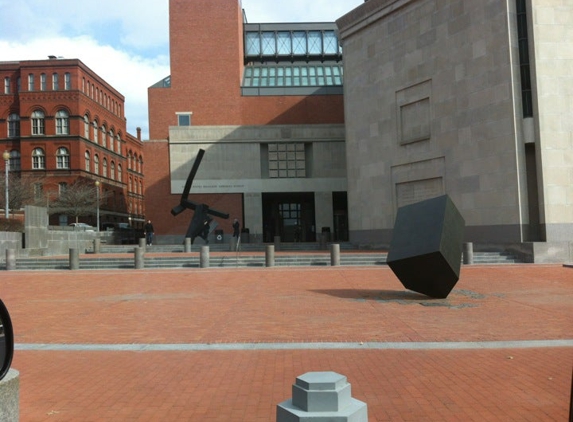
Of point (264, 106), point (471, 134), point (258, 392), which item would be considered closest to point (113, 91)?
point (264, 106)

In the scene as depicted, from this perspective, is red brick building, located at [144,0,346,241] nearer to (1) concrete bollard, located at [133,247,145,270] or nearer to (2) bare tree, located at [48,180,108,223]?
(2) bare tree, located at [48,180,108,223]

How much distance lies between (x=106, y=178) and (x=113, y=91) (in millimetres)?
12563

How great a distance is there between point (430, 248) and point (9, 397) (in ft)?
29.5

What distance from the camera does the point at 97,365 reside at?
21.2ft

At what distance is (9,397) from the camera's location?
3611mm

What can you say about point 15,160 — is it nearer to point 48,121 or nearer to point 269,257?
point 48,121

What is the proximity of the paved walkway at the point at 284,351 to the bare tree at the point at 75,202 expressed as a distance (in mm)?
38908

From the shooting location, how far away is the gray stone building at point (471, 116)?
2327 cm

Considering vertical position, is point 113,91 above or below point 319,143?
above

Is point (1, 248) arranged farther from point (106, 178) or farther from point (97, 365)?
point (106, 178)

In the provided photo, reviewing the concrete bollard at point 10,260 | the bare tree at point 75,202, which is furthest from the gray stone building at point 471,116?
the bare tree at point 75,202

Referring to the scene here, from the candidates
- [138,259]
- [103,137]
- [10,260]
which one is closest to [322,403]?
[138,259]

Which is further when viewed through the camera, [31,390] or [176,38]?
[176,38]

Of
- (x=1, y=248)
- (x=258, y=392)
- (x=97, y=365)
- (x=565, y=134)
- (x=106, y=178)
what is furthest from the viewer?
(x=106, y=178)
